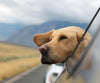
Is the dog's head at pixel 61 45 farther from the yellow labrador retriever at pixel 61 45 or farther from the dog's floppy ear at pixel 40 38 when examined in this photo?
the dog's floppy ear at pixel 40 38

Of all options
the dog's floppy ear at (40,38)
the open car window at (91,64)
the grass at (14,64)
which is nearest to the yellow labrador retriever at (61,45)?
the dog's floppy ear at (40,38)

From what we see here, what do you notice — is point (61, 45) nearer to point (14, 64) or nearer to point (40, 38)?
point (40, 38)

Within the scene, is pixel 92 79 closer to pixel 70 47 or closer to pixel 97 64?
pixel 97 64

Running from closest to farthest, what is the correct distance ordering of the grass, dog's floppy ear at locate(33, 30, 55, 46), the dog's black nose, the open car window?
the open car window → the dog's black nose → dog's floppy ear at locate(33, 30, 55, 46) → the grass

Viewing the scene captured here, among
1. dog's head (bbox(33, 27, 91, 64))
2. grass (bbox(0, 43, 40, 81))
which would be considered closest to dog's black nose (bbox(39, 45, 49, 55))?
dog's head (bbox(33, 27, 91, 64))

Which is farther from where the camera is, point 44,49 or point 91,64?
point 44,49

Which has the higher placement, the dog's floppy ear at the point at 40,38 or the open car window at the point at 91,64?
the open car window at the point at 91,64

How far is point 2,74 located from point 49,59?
11.3 metres

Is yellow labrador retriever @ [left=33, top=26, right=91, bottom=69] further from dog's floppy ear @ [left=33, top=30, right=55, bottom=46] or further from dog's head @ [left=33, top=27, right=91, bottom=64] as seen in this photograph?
dog's floppy ear @ [left=33, top=30, right=55, bottom=46]

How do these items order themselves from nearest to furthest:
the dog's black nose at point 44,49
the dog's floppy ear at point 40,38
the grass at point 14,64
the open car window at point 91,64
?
1. the open car window at point 91,64
2. the dog's black nose at point 44,49
3. the dog's floppy ear at point 40,38
4. the grass at point 14,64

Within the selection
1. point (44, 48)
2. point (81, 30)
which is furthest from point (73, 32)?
point (44, 48)

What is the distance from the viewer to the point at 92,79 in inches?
37.1

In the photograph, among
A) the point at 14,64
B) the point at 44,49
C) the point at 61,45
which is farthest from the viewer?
the point at 14,64

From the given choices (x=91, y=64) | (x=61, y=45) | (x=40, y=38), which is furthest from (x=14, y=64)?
(x=91, y=64)
